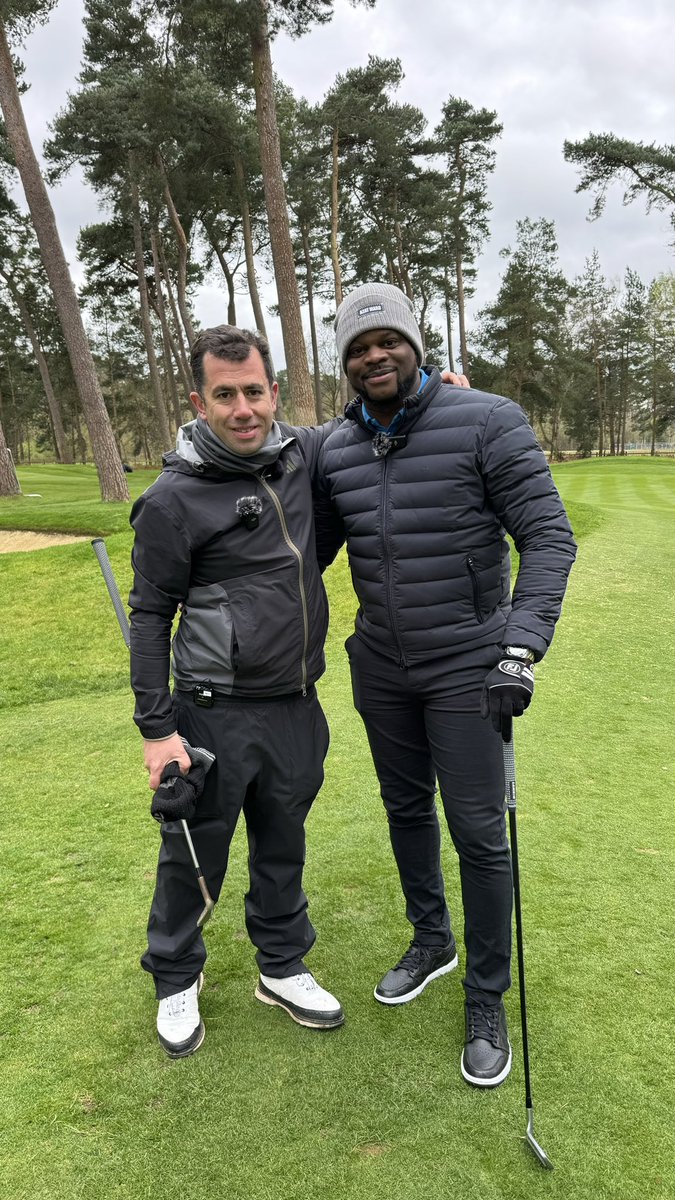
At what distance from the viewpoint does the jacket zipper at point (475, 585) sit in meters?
2.17

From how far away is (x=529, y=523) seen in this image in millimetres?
2070

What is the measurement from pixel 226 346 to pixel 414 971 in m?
2.22

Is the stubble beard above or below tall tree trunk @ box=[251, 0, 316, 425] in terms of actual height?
below

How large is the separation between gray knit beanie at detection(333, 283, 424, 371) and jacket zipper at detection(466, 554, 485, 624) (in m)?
0.67

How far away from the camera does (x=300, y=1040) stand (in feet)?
7.69

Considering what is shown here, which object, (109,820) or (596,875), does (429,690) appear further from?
(109,820)

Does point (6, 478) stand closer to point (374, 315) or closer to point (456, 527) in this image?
point (374, 315)

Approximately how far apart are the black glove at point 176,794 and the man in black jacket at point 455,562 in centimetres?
67

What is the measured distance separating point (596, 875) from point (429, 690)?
146 centimetres

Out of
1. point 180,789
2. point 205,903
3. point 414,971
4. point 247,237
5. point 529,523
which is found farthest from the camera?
point 247,237

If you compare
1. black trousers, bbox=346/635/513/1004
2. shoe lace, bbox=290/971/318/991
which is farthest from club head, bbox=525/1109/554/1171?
shoe lace, bbox=290/971/318/991

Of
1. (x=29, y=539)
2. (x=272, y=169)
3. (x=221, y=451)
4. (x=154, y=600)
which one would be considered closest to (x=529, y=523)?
(x=221, y=451)

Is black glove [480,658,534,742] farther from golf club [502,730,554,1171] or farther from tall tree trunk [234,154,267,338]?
tall tree trunk [234,154,267,338]

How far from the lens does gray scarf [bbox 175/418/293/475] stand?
2.20 metres
